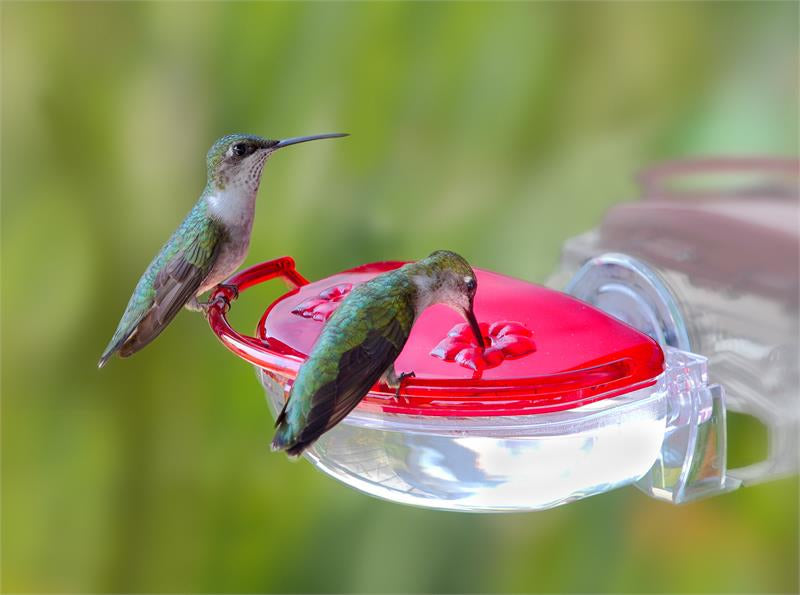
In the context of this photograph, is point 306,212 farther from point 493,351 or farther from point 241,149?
point 493,351

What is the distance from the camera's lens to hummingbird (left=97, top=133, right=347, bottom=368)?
147 centimetres

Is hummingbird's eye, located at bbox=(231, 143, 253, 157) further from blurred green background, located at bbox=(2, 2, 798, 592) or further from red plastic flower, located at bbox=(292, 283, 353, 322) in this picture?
blurred green background, located at bbox=(2, 2, 798, 592)

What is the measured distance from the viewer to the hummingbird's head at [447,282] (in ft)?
4.32

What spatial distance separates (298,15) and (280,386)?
1.69 m

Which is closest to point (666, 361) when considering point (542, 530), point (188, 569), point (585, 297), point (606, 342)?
point (606, 342)

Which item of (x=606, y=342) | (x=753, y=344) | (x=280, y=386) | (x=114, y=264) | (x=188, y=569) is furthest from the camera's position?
(x=188, y=569)

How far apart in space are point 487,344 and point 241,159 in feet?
1.56

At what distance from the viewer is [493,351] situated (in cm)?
132

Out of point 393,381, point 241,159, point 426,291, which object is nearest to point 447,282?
point 426,291

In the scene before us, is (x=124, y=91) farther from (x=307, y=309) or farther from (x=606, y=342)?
(x=606, y=342)

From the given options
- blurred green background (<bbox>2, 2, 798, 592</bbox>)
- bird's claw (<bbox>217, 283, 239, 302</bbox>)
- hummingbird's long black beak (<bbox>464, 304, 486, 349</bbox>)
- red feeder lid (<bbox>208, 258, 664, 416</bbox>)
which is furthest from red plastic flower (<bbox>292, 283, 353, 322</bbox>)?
blurred green background (<bbox>2, 2, 798, 592</bbox>)

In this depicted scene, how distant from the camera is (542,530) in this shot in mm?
2871

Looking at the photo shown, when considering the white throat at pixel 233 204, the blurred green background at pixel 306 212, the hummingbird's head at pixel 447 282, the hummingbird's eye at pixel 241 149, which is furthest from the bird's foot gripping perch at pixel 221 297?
the blurred green background at pixel 306 212

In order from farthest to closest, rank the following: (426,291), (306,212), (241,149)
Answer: (306,212), (241,149), (426,291)
